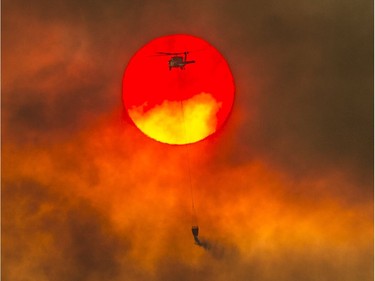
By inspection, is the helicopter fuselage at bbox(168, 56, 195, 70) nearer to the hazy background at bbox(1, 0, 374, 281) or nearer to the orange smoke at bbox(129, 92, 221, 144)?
the orange smoke at bbox(129, 92, 221, 144)

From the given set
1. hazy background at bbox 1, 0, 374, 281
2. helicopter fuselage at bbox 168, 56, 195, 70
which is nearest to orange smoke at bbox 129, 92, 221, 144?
hazy background at bbox 1, 0, 374, 281

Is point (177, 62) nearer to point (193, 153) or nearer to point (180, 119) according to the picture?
point (180, 119)

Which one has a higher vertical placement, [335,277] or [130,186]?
[130,186]

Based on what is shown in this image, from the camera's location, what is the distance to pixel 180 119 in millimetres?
7660

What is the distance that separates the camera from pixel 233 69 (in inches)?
312

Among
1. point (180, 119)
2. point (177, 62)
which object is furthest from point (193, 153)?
point (177, 62)

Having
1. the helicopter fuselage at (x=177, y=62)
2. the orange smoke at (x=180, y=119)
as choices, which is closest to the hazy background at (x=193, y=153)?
the orange smoke at (x=180, y=119)

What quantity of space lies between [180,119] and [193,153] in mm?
603

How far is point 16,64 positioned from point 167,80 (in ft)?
8.50

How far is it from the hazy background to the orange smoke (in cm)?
20

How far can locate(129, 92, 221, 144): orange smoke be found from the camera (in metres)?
7.62

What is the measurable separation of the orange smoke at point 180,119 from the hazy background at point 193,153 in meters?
0.20

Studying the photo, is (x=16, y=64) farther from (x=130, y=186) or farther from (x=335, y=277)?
(x=335, y=277)

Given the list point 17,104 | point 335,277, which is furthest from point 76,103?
point 335,277
